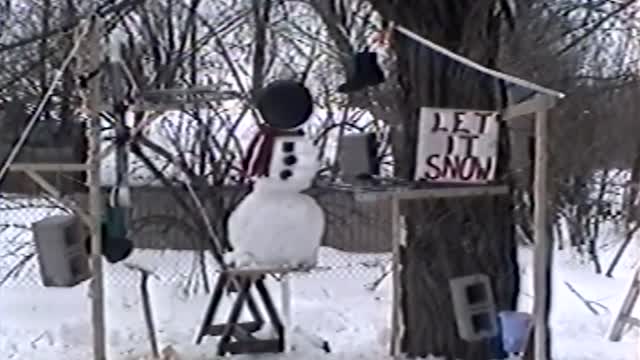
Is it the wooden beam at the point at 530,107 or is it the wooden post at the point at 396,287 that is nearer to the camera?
the wooden beam at the point at 530,107

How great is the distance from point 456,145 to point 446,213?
907 mm

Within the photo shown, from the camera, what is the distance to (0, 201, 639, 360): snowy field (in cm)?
623

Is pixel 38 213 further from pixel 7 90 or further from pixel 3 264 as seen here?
pixel 7 90

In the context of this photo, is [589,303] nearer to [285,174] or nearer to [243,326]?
[243,326]

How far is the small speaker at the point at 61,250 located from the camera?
16.4 ft

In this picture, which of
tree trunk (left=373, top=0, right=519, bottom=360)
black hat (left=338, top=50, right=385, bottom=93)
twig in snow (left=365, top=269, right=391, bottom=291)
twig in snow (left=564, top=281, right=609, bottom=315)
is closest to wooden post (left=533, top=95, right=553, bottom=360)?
black hat (left=338, top=50, right=385, bottom=93)

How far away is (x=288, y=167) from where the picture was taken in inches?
191

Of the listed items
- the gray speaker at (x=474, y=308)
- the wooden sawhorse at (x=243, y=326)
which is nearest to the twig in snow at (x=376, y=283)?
the wooden sawhorse at (x=243, y=326)

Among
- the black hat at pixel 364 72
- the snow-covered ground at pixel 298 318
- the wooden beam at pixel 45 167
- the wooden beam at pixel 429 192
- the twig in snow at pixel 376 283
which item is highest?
the black hat at pixel 364 72

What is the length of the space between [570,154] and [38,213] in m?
3.55

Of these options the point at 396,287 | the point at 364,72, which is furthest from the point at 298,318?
the point at 364,72

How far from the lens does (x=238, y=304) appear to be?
5.64 m

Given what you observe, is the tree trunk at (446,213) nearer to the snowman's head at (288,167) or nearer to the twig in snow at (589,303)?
the snowman's head at (288,167)

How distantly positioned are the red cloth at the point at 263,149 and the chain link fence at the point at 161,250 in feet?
9.97
